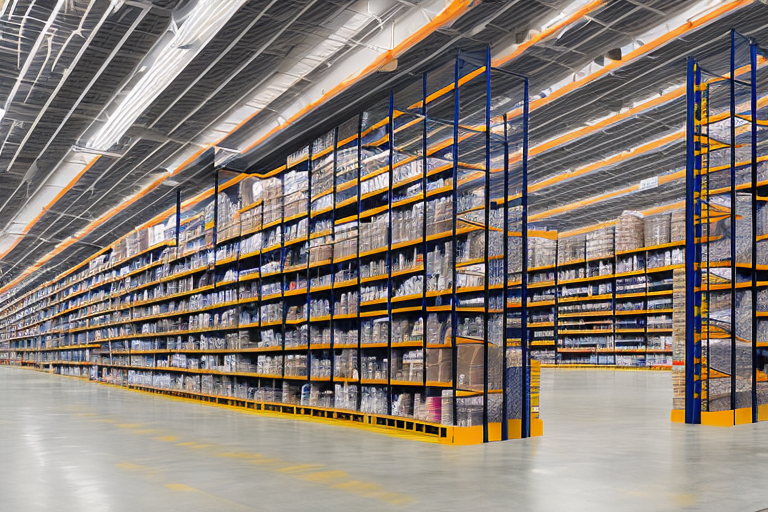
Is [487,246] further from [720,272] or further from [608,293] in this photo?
[608,293]

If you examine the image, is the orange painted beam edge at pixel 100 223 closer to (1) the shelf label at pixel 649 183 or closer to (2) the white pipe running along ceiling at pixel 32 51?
(2) the white pipe running along ceiling at pixel 32 51

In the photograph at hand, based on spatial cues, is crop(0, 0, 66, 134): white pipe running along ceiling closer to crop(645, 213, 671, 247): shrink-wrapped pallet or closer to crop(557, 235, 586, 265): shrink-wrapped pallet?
crop(645, 213, 671, 247): shrink-wrapped pallet

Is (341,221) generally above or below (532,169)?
below

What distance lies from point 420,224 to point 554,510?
407 cm

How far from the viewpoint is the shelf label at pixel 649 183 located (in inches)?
582

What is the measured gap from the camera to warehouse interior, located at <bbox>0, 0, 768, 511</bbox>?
555cm

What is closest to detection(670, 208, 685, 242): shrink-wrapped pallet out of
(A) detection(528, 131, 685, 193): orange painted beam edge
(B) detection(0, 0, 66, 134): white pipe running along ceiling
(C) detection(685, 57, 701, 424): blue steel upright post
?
(A) detection(528, 131, 685, 193): orange painted beam edge

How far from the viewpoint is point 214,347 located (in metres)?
12.6

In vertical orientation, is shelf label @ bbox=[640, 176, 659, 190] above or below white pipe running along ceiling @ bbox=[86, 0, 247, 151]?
below

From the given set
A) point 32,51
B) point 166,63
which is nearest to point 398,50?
point 166,63

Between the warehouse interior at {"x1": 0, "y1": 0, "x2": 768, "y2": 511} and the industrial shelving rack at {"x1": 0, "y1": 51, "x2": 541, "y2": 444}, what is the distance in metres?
0.03

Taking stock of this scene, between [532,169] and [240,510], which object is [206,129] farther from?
[240,510]

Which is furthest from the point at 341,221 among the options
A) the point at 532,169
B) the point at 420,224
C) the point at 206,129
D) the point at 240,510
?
the point at 532,169

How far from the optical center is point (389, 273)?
803 centimetres
